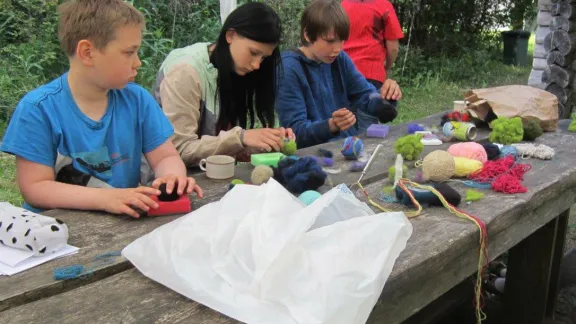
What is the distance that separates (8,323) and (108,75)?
36.9 inches

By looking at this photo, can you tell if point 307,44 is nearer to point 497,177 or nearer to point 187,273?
point 497,177

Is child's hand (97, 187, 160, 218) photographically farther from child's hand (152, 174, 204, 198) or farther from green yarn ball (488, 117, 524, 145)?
green yarn ball (488, 117, 524, 145)

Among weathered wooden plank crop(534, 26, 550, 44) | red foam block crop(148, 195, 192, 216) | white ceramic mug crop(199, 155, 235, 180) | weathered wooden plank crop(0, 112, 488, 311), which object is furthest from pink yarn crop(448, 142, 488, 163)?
weathered wooden plank crop(534, 26, 550, 44)

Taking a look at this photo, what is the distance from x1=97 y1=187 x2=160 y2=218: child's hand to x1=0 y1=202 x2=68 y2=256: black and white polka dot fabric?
22 centimetres

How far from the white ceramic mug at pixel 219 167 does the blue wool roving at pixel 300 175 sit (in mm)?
178

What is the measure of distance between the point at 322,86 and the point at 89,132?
1601mm

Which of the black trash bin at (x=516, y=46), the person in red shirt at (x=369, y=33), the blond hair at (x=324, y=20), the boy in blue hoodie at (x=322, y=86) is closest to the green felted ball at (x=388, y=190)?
the boy in blue hoodie at (x=322, y=86)

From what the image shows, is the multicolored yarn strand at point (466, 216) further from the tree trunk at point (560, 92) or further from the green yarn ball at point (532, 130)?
the tree trunk at point (560, 92)

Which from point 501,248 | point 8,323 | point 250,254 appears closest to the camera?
point 8,323

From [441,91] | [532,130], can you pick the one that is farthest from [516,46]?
[532,130]

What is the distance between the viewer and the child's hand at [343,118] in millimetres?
2723

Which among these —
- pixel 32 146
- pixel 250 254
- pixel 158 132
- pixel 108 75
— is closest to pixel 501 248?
pixel 250 254

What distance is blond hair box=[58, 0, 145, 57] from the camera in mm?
1867

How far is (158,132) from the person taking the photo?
2121mm
